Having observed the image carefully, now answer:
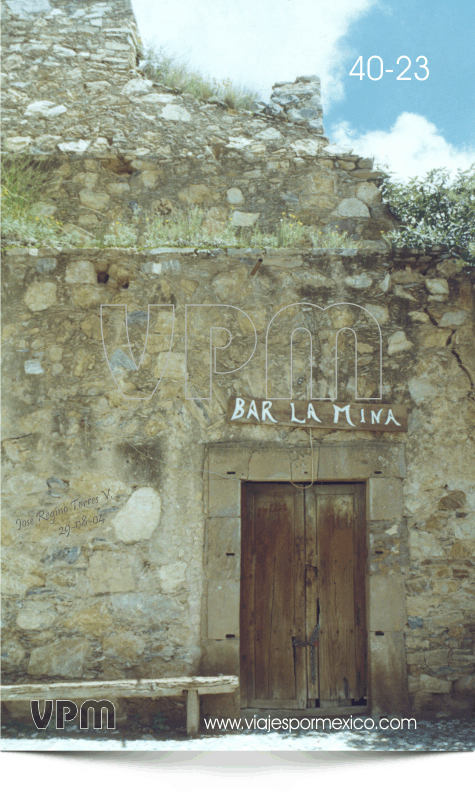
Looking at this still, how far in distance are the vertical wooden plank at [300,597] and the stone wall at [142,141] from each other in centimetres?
236

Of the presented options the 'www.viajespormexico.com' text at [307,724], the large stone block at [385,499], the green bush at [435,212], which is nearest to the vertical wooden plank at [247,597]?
the 'www.viajespormexico.com' text at [307,724]

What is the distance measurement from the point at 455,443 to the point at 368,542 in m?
0.99

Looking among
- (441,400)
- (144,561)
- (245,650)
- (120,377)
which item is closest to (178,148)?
(120,377)

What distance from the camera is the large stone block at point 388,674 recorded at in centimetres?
422

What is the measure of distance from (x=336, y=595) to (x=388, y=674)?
2.07 feet

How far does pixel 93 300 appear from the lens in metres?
4.54

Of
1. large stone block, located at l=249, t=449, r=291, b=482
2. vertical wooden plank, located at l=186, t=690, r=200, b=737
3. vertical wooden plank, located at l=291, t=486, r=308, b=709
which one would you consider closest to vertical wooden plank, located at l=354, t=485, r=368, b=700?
vertical wooden plank, located at l=291, t=486, r=308, b=709

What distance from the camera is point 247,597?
4469 millimetres

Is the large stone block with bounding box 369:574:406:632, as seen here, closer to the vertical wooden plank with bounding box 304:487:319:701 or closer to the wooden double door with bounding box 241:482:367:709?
the wooden double door with bounding box 241:482:367:709

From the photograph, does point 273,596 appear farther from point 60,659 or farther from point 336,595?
point 60,659

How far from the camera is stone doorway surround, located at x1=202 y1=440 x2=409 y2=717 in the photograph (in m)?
4.23

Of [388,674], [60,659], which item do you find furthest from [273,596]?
[60,659]

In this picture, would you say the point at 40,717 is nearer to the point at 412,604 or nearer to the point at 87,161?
the point at 412,604

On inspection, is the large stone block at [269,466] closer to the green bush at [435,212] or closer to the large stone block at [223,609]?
the large stone block at [223,609]
